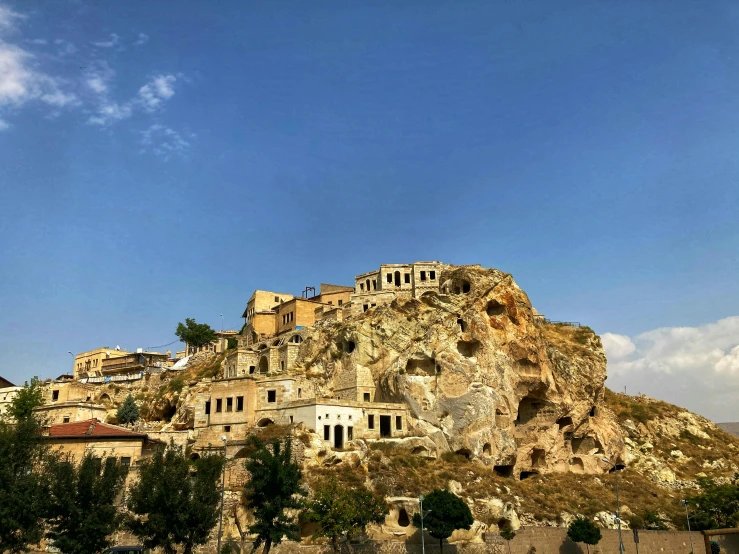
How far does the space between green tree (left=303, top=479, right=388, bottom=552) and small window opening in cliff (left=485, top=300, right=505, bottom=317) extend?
2736cm

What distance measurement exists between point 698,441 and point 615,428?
720 inches

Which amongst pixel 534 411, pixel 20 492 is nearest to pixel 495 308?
pixel 534 411

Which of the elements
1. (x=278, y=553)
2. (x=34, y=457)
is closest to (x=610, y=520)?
(x=278, y=553)

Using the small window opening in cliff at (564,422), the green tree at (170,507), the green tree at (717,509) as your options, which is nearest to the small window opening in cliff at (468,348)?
the small window opening in cliff at (564,422)

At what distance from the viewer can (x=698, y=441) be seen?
87.3 metres

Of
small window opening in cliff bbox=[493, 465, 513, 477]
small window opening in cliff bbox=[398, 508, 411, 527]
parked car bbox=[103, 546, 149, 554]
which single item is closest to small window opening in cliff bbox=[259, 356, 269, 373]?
small window opening in cliff bbox=[493, 465, 513, 477]

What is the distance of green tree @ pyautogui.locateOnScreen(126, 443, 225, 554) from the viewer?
1391 inches

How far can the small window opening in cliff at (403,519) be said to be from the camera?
48625mm

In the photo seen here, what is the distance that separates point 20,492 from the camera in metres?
33.7

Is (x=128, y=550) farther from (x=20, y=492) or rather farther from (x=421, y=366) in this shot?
(x=421, y=366)

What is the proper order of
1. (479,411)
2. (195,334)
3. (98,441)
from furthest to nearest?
(195,334)
(479,411)
(98,441)

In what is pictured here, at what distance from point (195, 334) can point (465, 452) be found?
50.1 metres

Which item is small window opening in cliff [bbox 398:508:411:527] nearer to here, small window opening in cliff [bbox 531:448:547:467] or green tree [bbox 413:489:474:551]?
green tree [bbox 413:489:474:551]

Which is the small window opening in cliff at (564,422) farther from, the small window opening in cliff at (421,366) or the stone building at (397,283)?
the stone building at (397,283)
